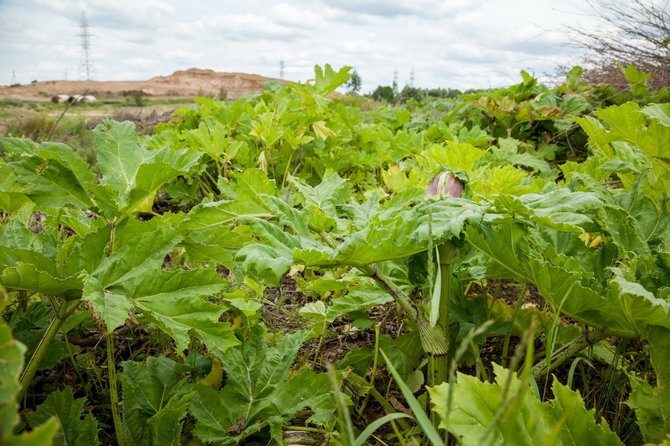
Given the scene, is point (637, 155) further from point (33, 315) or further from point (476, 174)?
point (33, 315)

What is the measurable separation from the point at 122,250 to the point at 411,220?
0.70 metres

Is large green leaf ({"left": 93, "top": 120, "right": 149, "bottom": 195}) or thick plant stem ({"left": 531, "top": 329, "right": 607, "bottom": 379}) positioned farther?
large green leaf ({"left": 93, "top": 120, "right": 149, "bottom": 195})

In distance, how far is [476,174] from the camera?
1420 mm

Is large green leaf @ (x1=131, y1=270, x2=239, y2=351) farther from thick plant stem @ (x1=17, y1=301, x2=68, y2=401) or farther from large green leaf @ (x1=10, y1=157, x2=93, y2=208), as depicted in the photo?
large green leaf @ (x1=10, y1=157, x2=93, y2=208)

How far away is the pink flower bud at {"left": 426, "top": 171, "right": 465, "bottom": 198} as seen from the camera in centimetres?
114

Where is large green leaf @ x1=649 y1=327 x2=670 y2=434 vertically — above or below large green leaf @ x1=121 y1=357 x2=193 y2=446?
above

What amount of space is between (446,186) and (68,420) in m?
1.15

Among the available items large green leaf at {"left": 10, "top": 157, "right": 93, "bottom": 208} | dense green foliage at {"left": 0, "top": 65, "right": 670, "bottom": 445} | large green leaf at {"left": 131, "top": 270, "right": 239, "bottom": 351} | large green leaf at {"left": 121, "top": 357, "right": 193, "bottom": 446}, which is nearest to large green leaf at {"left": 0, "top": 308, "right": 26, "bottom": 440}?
dense green foliage at {"left": 0, "top": 65, "right": 670, "bottom": 445}

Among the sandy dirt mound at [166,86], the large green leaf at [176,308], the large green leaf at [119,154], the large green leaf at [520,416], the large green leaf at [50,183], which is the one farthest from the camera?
the sandy dirt mound at [166,86]

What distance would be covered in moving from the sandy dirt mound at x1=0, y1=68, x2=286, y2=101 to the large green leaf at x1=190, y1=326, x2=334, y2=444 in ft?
133

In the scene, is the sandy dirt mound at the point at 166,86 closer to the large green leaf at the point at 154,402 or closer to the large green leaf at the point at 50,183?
the large green leaf at the point at 50,183

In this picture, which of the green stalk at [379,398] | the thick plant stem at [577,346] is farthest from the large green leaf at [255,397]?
the thick plant stem at [577,346]

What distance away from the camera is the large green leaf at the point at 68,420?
1.06 m

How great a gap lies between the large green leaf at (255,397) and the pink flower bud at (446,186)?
583 mm
